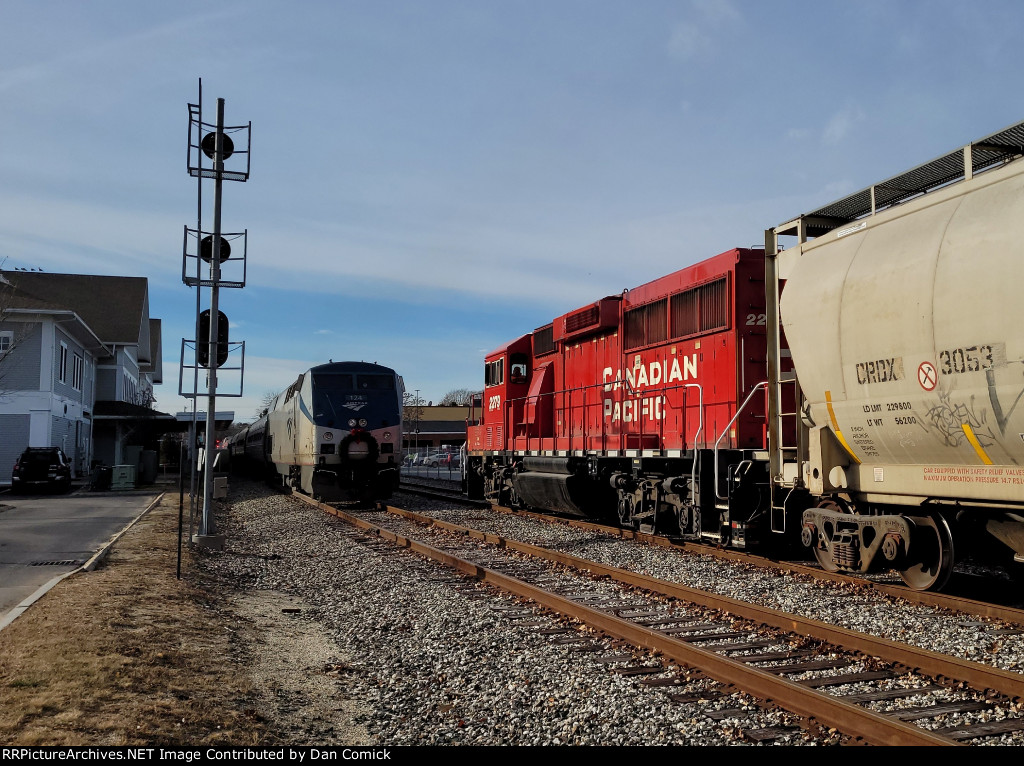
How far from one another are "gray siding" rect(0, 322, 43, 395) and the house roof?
12450mm

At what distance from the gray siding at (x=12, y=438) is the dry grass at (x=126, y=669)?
86.1 ft

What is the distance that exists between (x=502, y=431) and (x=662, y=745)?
14.9 meters

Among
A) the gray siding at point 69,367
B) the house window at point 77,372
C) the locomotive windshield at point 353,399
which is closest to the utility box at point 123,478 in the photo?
the gray siding at point 69,367

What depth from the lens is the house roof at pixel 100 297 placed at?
45156mm

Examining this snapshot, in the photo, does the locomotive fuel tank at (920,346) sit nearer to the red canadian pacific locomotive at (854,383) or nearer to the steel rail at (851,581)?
the red canadian pacific locomotive at (854,383)

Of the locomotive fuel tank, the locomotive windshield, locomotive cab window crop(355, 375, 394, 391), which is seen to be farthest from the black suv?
the locomotive fuel tank

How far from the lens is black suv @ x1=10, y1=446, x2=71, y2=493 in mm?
26188

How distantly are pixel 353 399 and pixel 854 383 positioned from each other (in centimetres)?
1513

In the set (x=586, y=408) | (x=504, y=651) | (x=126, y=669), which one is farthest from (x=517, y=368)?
(x=126, y=669)

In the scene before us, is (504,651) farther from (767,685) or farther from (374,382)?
(374,382)

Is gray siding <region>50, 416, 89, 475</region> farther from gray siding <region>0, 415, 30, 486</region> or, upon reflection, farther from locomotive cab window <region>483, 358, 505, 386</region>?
locomotive cab window <region>483, 358, 505, 386</region>

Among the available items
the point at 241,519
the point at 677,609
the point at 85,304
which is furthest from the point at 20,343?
the point at 677,609

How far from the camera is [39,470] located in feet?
87.0
